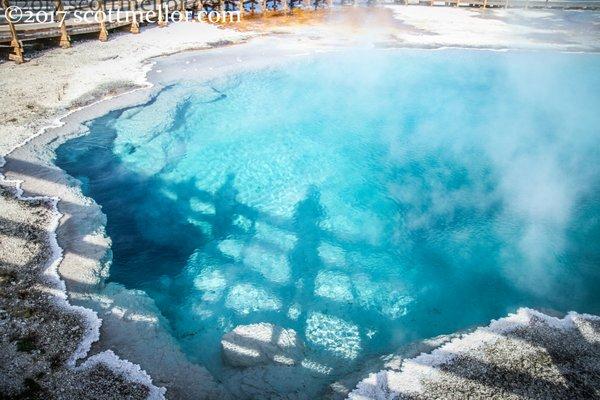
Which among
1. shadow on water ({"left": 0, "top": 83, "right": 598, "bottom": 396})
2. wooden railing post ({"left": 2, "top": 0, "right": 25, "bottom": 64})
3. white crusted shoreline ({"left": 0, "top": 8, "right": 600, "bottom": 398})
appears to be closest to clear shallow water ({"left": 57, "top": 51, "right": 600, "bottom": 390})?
shadow on water ({"left": 0, "top": 83, "right": 598, "bottom": 396})

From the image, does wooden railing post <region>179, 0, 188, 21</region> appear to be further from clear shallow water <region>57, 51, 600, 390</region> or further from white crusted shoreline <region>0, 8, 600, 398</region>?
clear shallow water <region>57, 51, 600, 390</region>

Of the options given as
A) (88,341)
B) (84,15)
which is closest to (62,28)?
(84,15)

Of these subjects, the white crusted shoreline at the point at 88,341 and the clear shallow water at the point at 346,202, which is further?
the clear shallow water at the point at 346,202

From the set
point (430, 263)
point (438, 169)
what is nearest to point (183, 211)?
point (430, 263)

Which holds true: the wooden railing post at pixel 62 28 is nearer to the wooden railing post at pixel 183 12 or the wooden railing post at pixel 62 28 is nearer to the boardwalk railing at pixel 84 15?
the boardwalk railing at pixel 84 15

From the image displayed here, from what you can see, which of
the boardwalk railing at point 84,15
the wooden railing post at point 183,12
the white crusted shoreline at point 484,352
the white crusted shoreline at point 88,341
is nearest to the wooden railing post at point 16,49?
the boardwalk railing at point 84,15

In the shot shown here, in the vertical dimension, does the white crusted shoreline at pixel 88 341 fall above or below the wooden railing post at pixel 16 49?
below

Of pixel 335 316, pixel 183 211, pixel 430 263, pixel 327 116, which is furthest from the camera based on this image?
pixel 327 116

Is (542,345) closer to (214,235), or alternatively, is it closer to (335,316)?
(335,316)
